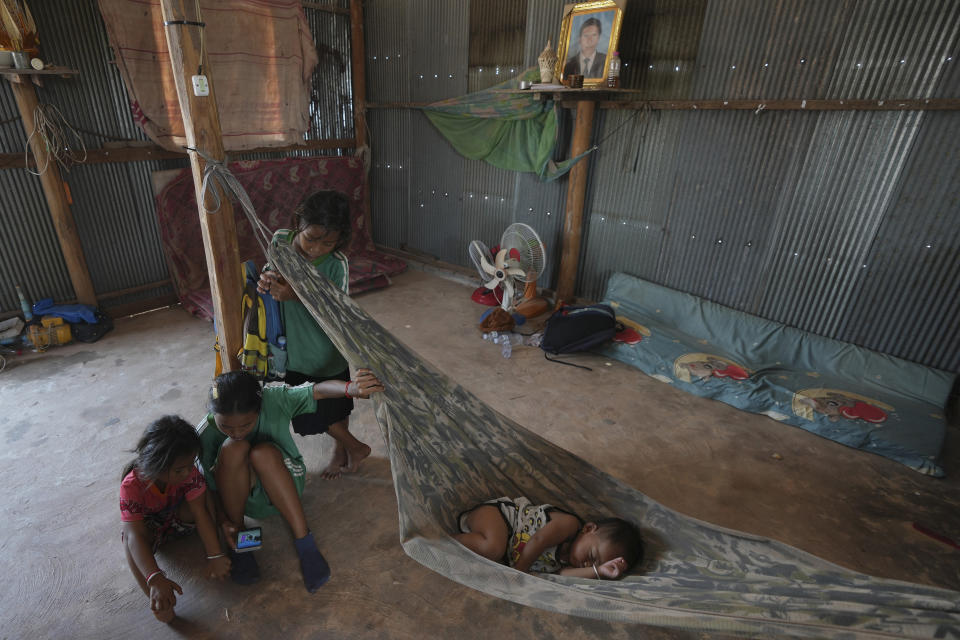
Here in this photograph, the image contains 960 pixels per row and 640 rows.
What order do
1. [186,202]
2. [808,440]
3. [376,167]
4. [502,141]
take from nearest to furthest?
1. [808,440]
2. [186,202]
3. [502,141]
4. [376,167]

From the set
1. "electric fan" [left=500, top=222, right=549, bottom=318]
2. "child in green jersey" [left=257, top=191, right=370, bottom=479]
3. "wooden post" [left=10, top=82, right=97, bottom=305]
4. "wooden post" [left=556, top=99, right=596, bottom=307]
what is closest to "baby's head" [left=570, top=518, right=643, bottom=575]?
"child in green jersey" [left=257, top=191, right=370, bottom=479]

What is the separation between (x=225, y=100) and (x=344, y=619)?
12.0 ft

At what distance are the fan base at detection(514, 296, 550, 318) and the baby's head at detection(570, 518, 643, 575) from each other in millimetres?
2341

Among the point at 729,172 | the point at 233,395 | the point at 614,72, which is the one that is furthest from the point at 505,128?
the point at 233,395

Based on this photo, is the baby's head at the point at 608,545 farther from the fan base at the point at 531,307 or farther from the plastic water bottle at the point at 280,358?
the fan base at the point at 531,307

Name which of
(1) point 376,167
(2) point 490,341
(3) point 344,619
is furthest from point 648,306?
(1) point 376,167

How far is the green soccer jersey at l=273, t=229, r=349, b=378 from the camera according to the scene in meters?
1.81

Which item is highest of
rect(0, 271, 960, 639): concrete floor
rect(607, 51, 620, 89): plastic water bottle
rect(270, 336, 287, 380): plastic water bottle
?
rect(607, 51, 620, 89): plastic water bottle

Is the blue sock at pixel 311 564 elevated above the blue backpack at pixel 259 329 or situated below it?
below

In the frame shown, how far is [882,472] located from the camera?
2.40 meters

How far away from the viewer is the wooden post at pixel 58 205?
2980 mm

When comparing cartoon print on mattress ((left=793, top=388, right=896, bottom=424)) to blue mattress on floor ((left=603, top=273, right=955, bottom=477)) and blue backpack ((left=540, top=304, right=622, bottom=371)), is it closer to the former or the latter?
blue mattress on floor ((left=603, top=273, right=955, bottom=477))

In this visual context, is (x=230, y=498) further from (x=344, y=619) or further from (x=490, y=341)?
(x=490, y=341)

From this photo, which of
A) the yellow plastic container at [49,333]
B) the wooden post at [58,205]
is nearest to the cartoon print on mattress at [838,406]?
the yellow plastic container at [49,333]
